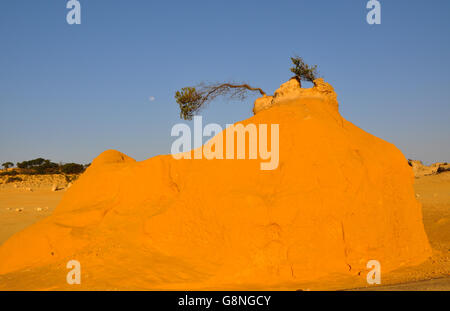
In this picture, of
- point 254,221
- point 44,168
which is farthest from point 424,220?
point 44,168

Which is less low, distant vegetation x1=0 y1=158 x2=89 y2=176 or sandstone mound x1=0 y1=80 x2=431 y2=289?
distant vegetation x1=0 y1=158 x2=89 y2=176

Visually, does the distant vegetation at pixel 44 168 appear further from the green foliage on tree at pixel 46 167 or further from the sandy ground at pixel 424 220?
the sandy ground at pixel 424 220

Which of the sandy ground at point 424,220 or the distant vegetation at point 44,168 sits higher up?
the distant vegetation at point 44,168

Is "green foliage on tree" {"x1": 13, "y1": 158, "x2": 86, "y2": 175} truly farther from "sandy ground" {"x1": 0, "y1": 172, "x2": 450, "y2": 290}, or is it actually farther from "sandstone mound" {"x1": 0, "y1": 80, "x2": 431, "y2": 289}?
"sandstone mound" {"x1": 0, "y1": 80, "x2": 431, "y2": 289}

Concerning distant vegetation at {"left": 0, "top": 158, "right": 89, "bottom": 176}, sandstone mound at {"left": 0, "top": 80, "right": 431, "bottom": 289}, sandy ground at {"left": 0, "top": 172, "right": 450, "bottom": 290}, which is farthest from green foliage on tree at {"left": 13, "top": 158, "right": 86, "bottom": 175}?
sandstone mound at {"left": 0, "top": 80, "right": 431, "bottom": 289}

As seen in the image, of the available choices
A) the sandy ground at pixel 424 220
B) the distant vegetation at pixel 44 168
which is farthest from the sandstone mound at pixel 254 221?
the distant vegetation at pixel 44 168

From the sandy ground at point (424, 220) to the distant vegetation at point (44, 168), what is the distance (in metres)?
6.63

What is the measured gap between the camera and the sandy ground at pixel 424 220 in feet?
17.5

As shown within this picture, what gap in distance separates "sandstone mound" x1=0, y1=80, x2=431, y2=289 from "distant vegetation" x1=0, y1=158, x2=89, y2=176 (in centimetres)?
3493

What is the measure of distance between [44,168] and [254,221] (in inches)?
1619

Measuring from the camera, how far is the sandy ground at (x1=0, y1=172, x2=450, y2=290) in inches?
210

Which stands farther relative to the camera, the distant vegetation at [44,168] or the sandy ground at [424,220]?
the distant vegetation at [44,168]

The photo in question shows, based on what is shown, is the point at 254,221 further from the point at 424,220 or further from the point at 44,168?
the point at 44,168
